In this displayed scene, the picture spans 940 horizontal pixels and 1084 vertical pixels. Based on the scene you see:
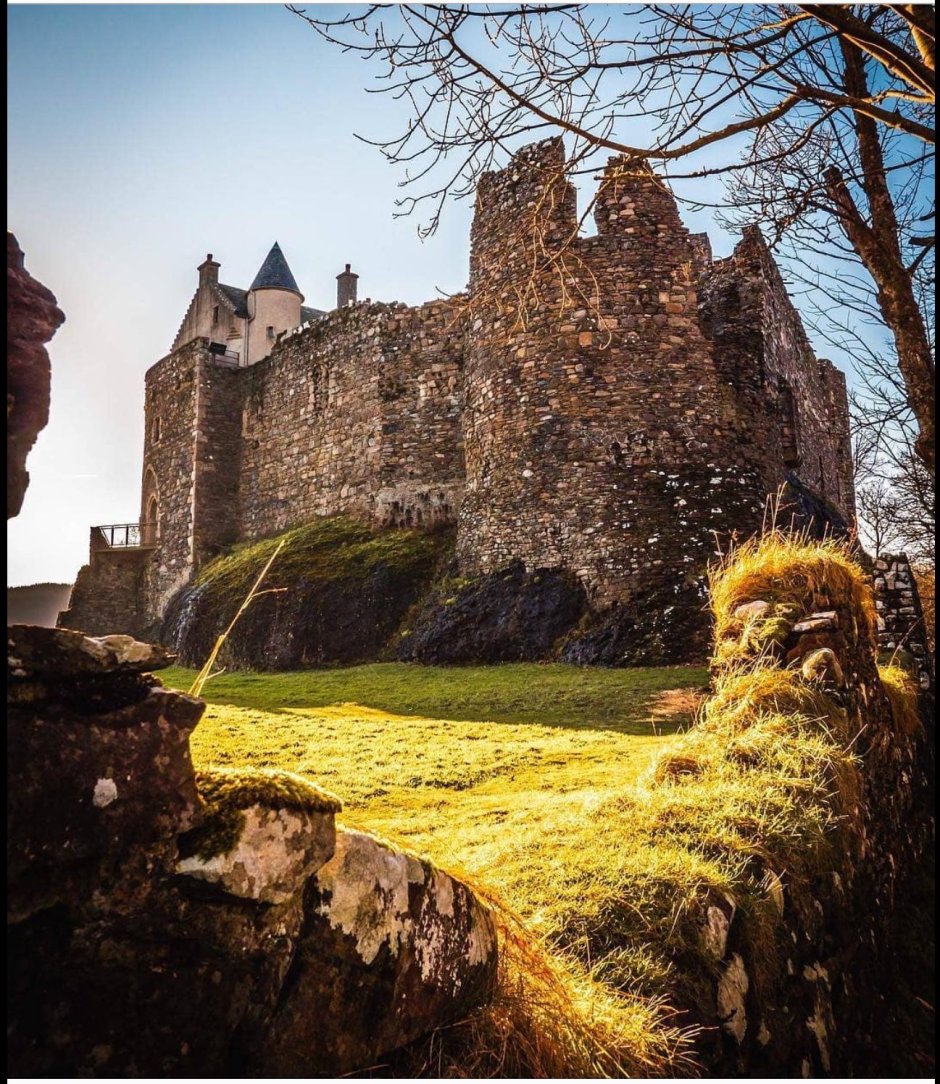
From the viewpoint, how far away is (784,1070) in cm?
325

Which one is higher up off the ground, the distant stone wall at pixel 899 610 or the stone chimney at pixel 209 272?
the stone chimney at pixel 209 272

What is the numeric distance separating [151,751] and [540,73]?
3.43 m

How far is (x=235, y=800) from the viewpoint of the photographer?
6.25 feet

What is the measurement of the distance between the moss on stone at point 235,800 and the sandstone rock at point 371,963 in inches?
7.1

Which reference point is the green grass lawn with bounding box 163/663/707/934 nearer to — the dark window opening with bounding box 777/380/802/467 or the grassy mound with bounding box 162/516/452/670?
the grassy mound with bounding box 162/516/452/670

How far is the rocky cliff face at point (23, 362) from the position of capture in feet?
5.00

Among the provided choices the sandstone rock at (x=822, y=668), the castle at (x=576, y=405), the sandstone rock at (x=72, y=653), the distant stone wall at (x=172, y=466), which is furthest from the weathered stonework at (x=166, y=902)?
the distant stone wall at (x=172, y=466)

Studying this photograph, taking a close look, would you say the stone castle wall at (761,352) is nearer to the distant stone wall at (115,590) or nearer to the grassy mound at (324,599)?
the grassy mound at (324,599)

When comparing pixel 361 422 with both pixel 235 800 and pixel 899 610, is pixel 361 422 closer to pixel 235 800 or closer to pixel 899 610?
pixel 899 610

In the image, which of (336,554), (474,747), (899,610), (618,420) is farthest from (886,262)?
(336,554)

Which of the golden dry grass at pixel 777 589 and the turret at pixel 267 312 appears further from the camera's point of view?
the turret at pixel 267 312

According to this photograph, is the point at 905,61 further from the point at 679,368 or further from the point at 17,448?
the point at 679,368

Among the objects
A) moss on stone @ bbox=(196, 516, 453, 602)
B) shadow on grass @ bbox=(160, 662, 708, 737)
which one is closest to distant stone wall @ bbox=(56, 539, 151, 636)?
moss on stone @ bbox=(196, 516, 453, 602)

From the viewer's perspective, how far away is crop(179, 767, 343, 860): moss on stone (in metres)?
1.82
